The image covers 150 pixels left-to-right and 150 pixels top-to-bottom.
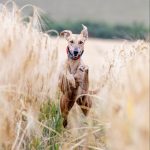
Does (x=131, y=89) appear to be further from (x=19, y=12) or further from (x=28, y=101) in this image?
(x=19, y=12)

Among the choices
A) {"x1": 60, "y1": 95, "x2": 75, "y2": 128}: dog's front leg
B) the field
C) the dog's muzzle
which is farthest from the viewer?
{"x1": 60, "y1": 95, "x2": 75, "y2": 128}: dog's front leg

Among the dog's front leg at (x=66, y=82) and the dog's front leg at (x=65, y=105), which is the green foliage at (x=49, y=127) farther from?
the dog's front leg at (x=66, y=82)

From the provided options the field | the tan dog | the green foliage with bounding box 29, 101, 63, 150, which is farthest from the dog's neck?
the green foliage with bounding box 29, 101, 63, 150

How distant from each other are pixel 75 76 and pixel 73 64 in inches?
2.6

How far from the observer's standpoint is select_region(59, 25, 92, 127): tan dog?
12.8 ft

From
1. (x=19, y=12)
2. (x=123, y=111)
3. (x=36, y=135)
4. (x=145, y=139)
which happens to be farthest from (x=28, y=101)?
(x=145, y=139)

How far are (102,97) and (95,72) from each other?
2.28m

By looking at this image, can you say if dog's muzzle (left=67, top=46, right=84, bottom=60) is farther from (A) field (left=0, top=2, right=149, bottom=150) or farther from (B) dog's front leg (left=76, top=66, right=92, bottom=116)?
(A) field (left=0, top=2, right=149, bottom=150)

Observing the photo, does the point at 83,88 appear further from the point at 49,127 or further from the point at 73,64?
the point at 49,127

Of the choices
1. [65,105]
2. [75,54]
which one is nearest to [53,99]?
[65,105]

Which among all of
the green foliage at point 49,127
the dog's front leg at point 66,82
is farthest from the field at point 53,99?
the dog's front leg at point 66,82

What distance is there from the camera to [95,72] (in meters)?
5.58

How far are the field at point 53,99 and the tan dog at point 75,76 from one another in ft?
0.28

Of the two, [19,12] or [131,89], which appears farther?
[19,12]
